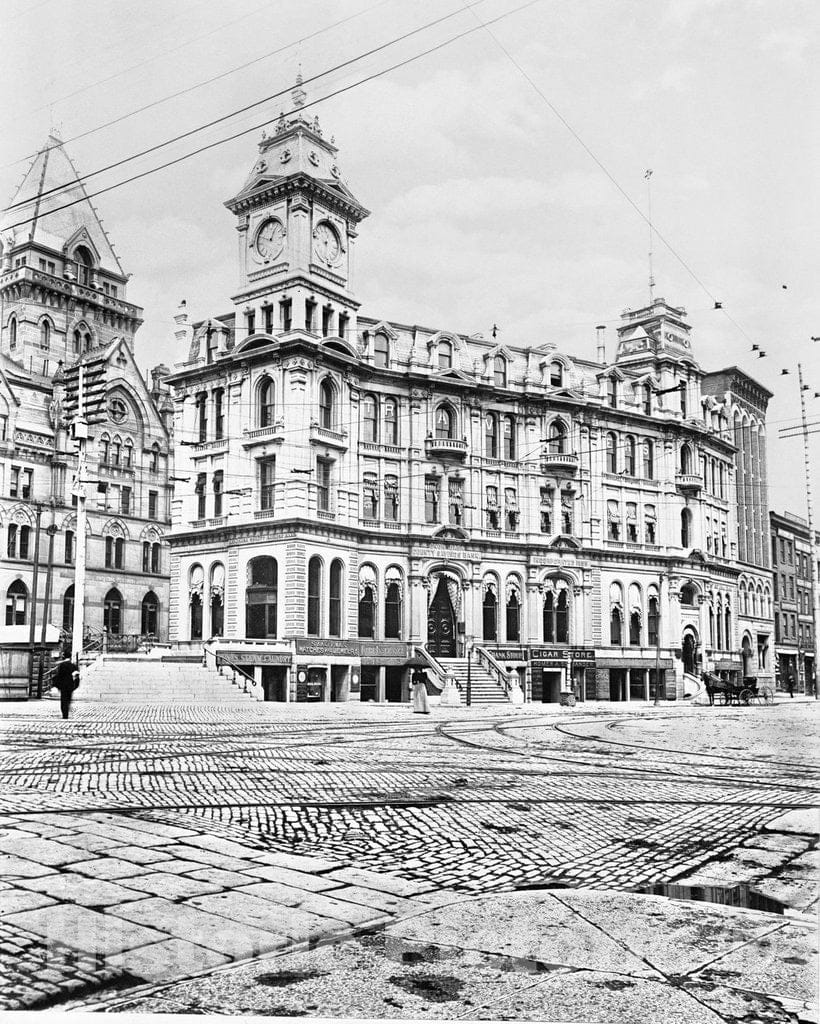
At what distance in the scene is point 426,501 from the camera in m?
43.7

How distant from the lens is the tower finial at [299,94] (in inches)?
337

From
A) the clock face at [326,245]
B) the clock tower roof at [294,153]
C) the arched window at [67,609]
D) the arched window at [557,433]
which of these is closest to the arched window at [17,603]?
the arched window at [67,609]

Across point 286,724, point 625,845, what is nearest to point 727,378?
point 286,724

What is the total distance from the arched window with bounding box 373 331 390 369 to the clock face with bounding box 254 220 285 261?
1249 centimetres

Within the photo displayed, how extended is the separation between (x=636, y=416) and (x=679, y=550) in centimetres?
768

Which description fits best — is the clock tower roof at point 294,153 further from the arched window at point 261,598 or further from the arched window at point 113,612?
the arched window at point 113,612

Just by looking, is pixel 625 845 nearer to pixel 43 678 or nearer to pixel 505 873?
pixel 505 873

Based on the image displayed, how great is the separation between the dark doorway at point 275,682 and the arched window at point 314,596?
2082 millimetres

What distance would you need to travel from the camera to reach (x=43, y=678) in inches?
1129

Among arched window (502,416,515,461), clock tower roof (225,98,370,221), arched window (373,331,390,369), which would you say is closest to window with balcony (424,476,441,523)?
arched window (502,416,515,461)

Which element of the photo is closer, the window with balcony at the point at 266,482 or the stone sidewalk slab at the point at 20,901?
the stone sidewalk slab at the point at 20,901

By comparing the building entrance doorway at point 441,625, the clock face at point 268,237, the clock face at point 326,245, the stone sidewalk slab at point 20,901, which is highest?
the clock face at point 326,245

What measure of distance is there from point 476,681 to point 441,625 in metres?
4.02

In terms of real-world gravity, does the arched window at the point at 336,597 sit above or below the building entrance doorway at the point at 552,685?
above
